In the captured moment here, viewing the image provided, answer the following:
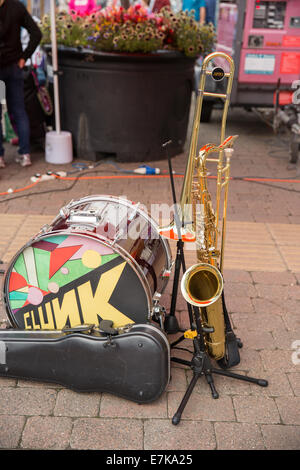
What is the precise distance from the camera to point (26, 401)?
2613mm

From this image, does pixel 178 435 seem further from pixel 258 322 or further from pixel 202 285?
pixel 258 322

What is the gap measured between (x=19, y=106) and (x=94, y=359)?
160 inches

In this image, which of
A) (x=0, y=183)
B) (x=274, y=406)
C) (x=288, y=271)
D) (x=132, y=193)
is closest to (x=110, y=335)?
(x=274, y=406)

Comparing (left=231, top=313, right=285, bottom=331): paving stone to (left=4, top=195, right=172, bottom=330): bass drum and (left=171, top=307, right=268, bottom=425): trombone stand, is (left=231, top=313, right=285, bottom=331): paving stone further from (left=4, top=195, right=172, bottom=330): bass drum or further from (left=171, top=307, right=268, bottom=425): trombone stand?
(left=4, top=195, right=172, bottom=330): bass drum

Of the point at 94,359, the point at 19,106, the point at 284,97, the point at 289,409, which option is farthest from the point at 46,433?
the point at 284,97

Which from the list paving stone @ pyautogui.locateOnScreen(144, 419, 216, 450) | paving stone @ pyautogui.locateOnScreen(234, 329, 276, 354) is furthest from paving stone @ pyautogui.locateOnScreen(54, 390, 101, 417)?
paving stone @ pyautogui.locateOnScreen(234, 329, 276, 354)

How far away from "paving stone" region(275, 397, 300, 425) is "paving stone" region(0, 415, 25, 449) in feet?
4.27

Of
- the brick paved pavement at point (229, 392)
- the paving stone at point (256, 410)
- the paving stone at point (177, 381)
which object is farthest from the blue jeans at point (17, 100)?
the paving stone at point (256, 410)

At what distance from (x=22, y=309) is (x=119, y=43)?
3.73m

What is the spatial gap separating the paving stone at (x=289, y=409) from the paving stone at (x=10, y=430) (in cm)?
130

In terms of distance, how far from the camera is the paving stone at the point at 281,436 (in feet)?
7.77

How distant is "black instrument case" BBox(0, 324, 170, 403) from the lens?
251 centimetres

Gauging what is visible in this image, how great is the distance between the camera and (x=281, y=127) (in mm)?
7965
